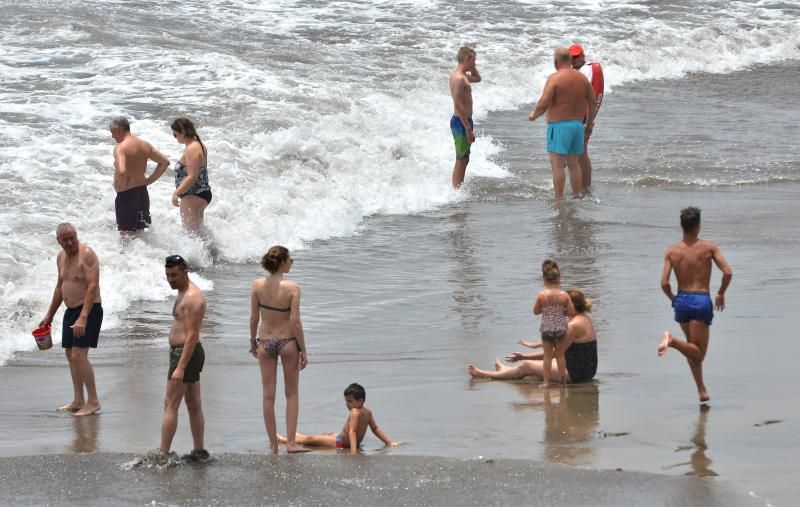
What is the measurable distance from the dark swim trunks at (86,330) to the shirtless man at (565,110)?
630 cm

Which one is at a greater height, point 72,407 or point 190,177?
point 190,177

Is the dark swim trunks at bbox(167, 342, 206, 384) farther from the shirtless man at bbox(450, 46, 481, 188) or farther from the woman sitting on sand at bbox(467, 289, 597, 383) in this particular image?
the shirtless man at bbox(450, 46, 481, 188)

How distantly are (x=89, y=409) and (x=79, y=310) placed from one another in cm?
68

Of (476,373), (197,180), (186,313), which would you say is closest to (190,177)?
(197,180)

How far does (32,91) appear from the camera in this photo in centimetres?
1803

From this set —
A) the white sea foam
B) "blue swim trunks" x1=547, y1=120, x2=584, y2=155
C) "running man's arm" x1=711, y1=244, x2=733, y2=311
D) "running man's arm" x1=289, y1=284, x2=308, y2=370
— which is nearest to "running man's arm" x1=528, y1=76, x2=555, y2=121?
"blue swim trunks" x1=547, y1=120, x2=584, y2=155

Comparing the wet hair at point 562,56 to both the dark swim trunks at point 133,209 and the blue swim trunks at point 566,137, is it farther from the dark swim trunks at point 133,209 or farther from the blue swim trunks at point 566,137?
the dark swim trunks at point 133,209

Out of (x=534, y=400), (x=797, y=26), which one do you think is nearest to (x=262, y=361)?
(x=534, y=400)

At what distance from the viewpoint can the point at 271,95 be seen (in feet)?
63.1

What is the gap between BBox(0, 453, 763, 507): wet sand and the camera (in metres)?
6.39

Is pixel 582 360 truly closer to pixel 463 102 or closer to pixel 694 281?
pixel 694 281

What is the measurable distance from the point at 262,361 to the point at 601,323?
3.26 metres

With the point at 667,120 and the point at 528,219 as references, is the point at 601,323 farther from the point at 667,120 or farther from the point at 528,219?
the point at 667,120

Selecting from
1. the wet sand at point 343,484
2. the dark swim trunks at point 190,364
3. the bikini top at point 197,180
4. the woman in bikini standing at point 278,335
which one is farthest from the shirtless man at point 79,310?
the bikini top at point 197,180
